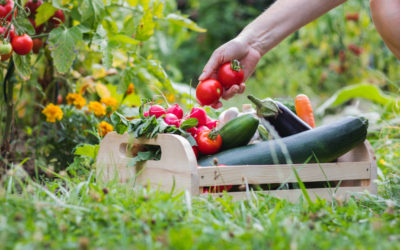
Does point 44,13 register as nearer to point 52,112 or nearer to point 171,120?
point 52,112

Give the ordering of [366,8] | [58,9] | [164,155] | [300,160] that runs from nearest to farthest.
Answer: [164,155], [300,160], [58,9], [366,8]

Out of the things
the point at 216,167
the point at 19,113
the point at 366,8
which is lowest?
the point at 216,167

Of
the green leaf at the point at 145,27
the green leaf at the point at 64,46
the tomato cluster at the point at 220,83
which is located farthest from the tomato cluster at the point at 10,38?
the tomato cluster at the point at 220,83

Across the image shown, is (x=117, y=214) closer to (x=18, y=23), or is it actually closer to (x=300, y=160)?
(x=300, y=160)

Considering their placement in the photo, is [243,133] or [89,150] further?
[89,150]

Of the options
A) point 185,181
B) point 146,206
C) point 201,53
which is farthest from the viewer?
point 201,53

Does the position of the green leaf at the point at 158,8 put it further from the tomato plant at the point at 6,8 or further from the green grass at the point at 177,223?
the green grass at the point at 177,223

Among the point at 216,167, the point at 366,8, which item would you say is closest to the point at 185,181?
the point at 216,167

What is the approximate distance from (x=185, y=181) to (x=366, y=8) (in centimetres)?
459

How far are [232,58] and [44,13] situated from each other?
3.34ft

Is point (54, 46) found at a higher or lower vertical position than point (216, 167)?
higher

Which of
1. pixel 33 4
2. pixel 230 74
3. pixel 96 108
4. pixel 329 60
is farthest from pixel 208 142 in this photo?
pixel 329 60

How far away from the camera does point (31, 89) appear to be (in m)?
3.05

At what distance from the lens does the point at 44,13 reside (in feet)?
7.84
